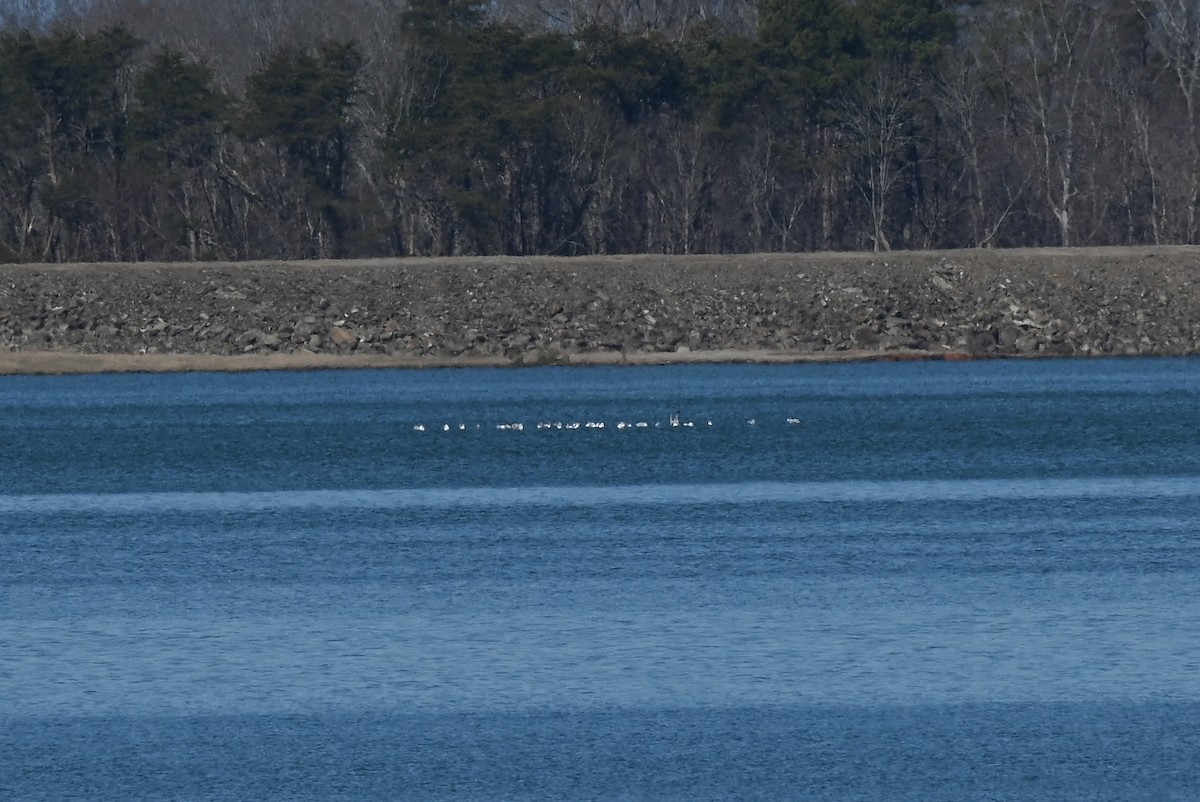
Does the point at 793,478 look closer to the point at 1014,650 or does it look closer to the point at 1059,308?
the point at 1014,650

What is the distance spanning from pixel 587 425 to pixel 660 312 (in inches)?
904

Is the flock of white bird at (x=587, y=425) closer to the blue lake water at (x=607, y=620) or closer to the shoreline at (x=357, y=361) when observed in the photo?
the blue lake water at (x=607, y=620)

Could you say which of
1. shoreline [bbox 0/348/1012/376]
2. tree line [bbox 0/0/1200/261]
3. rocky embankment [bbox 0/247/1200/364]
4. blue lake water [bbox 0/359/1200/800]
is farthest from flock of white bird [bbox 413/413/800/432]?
tree line [bbox 0/0/1200/261]

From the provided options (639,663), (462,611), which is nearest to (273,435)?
(462,611)

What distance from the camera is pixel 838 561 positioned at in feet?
68.3

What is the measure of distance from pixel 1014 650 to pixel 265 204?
218 feet

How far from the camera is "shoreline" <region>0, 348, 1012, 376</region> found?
215 feet

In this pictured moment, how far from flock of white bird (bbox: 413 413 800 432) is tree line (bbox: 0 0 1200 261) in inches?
1221

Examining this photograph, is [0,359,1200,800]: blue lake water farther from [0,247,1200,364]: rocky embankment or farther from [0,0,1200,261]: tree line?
[0,0,1200,261]: tree line

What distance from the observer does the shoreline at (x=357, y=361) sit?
2581 inches

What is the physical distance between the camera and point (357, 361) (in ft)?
216

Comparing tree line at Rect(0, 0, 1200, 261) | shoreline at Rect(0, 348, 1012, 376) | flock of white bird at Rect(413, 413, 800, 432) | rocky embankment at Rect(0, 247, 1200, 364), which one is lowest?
flock of white bird at Rect(413, 413, 800, 432)

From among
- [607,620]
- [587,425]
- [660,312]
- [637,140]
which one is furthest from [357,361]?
[607,620]

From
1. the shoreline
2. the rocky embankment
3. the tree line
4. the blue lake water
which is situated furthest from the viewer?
the tree line
